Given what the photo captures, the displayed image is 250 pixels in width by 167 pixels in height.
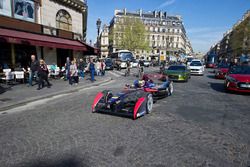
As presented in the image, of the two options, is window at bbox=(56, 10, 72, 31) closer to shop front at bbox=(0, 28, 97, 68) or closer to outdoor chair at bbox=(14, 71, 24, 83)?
shop front at bbox=(0, 28, 97, 68)

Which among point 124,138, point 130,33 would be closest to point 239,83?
point 124,138

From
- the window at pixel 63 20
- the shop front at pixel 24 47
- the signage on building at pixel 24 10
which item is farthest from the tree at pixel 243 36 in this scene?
the signage on building at pixel 24 10

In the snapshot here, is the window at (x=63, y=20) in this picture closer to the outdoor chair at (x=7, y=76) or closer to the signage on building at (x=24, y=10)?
the signage on building at (x=24, y=10)

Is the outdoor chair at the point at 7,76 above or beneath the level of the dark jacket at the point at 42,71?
beneath

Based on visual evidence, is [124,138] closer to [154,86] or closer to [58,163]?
[58,163]

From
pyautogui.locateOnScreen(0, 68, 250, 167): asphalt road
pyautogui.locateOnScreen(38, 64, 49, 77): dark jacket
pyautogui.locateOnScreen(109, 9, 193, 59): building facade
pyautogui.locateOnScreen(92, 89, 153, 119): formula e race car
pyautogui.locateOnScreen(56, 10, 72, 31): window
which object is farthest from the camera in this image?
pyautogui.locateOnScreen(109, 9, 193, 59): building facade

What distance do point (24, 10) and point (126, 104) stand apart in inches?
472

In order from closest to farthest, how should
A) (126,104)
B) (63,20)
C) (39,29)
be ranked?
(126,104) < (39,29) < (63,20)

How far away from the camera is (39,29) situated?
45.2ft

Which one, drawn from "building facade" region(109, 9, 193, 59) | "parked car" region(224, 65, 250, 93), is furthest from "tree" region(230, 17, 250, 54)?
"building facade" region(109, 9, 193, 59)

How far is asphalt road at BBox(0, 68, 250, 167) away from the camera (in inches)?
116

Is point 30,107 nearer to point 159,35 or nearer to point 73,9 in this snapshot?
point 73,9

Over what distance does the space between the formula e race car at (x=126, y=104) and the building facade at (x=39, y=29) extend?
25.5 feet

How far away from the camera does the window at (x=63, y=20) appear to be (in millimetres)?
16203
